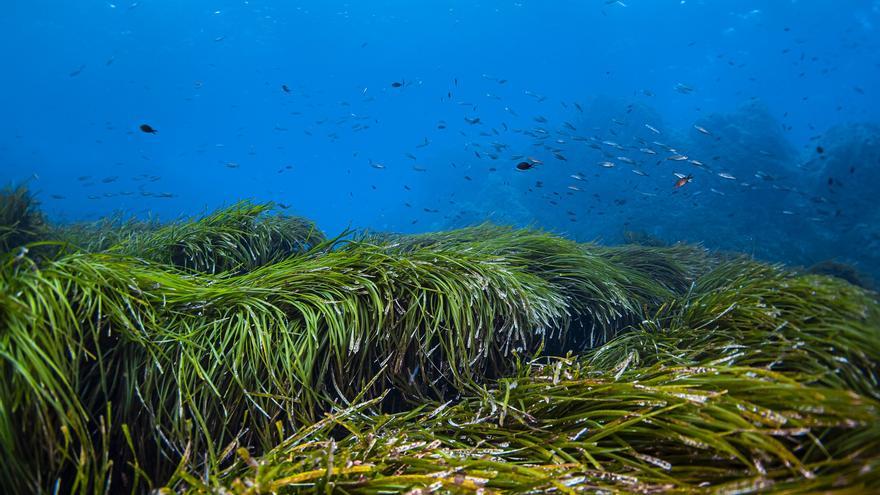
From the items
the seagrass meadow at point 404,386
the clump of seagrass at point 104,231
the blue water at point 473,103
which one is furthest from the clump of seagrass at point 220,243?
the blue water at point 473,103

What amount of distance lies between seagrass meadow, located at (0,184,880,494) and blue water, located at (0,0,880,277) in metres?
16.2

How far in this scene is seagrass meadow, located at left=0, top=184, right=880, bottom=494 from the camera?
1.39 m

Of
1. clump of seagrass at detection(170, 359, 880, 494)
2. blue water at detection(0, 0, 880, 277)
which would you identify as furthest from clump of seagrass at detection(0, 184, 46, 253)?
blue water at detection(0, 0, 880, 277)

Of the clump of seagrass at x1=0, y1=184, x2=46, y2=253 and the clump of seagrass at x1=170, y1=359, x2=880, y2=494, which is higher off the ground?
the clump of seagrass at x1=0, y1=184, x2=46, y2=253

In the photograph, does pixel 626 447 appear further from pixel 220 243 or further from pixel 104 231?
pixel 104 231

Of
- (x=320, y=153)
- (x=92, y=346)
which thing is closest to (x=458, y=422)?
(x=92, y=346)

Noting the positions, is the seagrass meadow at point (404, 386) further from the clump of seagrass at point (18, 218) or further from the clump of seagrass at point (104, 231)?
the clump of seagrass at point (104, 231)

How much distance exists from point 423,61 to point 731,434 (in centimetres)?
10983

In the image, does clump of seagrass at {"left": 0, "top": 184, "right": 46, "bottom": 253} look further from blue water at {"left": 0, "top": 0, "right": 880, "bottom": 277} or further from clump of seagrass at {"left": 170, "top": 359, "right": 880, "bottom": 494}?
blue water at {"left": 0, "top": 0, "right": 880, "bottom": 277}

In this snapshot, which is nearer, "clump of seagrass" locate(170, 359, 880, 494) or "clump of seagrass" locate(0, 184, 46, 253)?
"clump of seagrass" locate(170, 359, 880, 494)

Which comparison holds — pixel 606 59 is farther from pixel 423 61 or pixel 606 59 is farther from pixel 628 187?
pixel 628 187

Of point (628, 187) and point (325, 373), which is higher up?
point (628, 187)

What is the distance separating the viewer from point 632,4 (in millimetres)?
79688

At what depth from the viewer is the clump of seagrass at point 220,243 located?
155 inches
